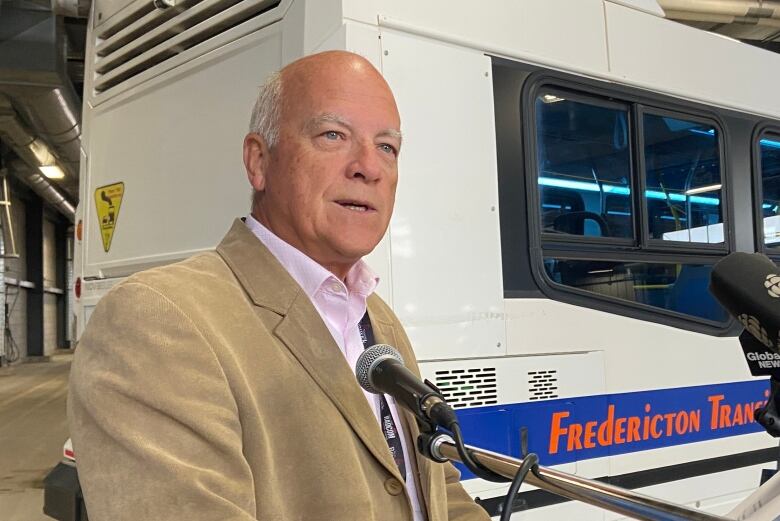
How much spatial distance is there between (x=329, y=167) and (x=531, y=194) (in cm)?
126

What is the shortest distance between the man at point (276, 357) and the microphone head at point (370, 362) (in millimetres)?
25

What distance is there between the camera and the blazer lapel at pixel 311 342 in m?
1.08

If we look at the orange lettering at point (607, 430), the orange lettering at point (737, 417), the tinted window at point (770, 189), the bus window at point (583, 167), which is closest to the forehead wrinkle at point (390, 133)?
the bus window at point (583, 167)

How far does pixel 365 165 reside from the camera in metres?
1.28

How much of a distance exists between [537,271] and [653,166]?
802 millimetres

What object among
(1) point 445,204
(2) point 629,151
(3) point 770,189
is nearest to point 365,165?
(1) point 445,204

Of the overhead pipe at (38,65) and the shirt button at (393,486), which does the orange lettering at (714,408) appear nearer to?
the shirt button at (393,486)

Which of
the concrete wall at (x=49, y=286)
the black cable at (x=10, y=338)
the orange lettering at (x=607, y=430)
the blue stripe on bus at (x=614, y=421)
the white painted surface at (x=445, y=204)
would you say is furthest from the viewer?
the concrete wall at (x=49, y=286)

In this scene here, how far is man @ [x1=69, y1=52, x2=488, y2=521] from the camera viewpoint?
2.86ft

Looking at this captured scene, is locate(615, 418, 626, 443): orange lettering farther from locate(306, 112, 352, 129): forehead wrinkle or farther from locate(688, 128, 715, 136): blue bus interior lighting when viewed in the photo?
locate(306, 112, 352, 129): forehead wrinkle

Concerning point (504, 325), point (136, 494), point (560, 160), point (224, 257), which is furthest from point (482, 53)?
point (136, 494)

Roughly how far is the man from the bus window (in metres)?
1.16

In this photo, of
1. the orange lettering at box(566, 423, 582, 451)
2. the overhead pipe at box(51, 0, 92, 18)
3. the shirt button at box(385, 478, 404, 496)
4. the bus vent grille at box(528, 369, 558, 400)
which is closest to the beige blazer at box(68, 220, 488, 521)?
the shirt button at box(385, 478, 404, 496)

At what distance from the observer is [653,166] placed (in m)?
2.72
